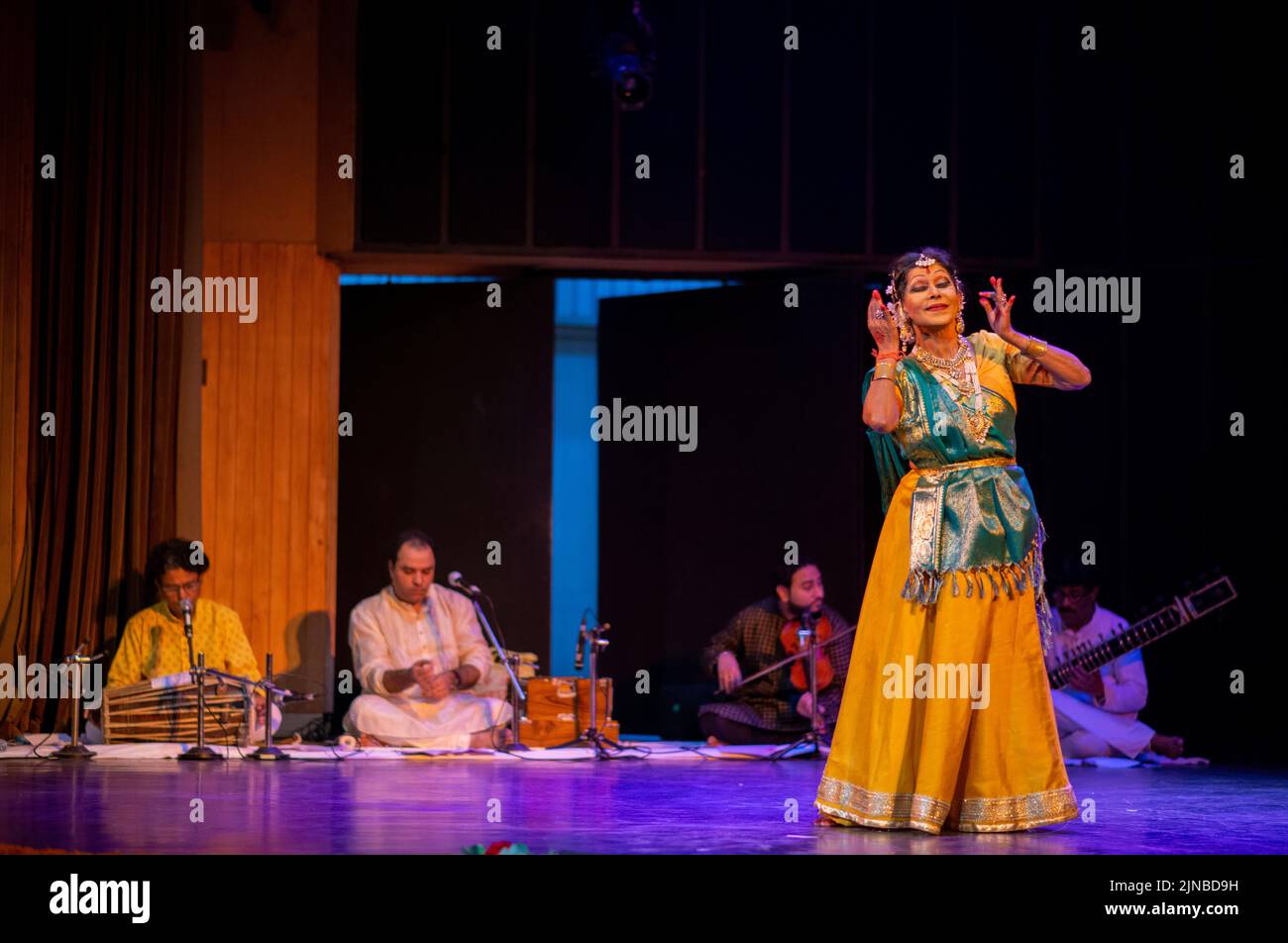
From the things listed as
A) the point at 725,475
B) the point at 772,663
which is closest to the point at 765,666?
the point at 772,663

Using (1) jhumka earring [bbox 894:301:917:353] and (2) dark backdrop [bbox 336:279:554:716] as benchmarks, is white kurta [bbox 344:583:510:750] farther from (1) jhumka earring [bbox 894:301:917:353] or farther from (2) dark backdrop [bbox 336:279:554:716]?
(1) jhumka earring [bbox 894:301:917:353]

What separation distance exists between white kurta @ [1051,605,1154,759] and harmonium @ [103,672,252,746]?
366cm

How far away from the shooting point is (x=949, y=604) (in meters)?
4.25

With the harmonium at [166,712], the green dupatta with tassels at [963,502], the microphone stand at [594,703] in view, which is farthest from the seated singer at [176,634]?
the green dupatta with tassels at [963,502]

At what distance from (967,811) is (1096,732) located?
333 centimetres

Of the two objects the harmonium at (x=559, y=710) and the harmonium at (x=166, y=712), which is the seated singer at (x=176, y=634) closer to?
the harmonium at (x=166, y=712)

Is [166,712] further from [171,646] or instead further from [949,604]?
[949,604]

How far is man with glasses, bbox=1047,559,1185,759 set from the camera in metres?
7.32

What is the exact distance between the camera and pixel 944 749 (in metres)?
4.16

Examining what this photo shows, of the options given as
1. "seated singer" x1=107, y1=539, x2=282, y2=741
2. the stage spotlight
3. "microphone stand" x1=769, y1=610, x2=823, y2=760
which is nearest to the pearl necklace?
"microphone stand" x1=769, y1=610, x2=823, y2=760

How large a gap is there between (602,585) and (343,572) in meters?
1.42
